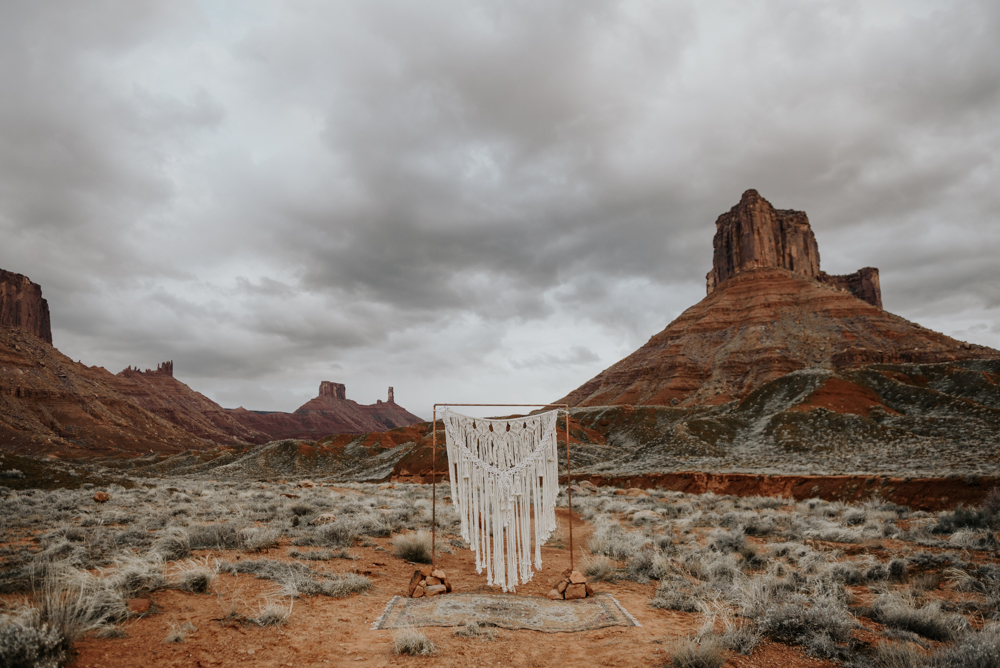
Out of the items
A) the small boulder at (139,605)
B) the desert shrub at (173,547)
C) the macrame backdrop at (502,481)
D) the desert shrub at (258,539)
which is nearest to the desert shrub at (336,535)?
the desert shrub at (258,539)

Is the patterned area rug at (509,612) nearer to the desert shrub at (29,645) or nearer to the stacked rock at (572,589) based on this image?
the stacked rock at (572,589)

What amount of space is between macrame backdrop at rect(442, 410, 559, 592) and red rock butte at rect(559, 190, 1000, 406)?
72547 millimetres

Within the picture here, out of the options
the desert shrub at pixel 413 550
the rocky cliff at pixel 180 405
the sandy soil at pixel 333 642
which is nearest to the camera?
the sandy soil at pixel 333 642

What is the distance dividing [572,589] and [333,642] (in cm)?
365

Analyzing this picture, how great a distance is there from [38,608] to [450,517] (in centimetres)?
1027

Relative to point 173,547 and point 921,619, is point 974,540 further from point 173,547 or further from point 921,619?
point 173,547

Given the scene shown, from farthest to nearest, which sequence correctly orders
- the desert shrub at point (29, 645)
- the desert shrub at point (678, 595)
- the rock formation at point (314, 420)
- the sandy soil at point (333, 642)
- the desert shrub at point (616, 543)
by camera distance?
1. the rock formation at point (314, 420)
2. the desert shrub at point (616, 543)
3. the desert shrub at point (678, 595)
4. the sandy soil at point (333, 642)
5. the desert shrub at point (29, 645)

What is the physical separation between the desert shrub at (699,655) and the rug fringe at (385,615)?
11.5 ft

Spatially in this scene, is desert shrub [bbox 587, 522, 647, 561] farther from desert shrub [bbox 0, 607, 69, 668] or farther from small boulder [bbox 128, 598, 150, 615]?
desert shrub [bbox 0, 607, 69, 668]

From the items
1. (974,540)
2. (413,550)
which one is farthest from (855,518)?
(413,550)

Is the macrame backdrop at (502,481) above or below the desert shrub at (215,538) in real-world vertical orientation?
above

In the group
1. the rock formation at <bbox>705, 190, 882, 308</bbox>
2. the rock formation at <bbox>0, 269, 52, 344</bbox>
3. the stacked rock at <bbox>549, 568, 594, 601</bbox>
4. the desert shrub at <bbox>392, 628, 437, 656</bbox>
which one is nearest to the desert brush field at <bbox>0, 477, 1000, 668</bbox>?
the desert shrub at <bbox>392, 628, 437, 656</bbox>

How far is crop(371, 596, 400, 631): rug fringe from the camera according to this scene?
6.11 metres

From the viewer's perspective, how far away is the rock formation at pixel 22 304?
4233 inches
